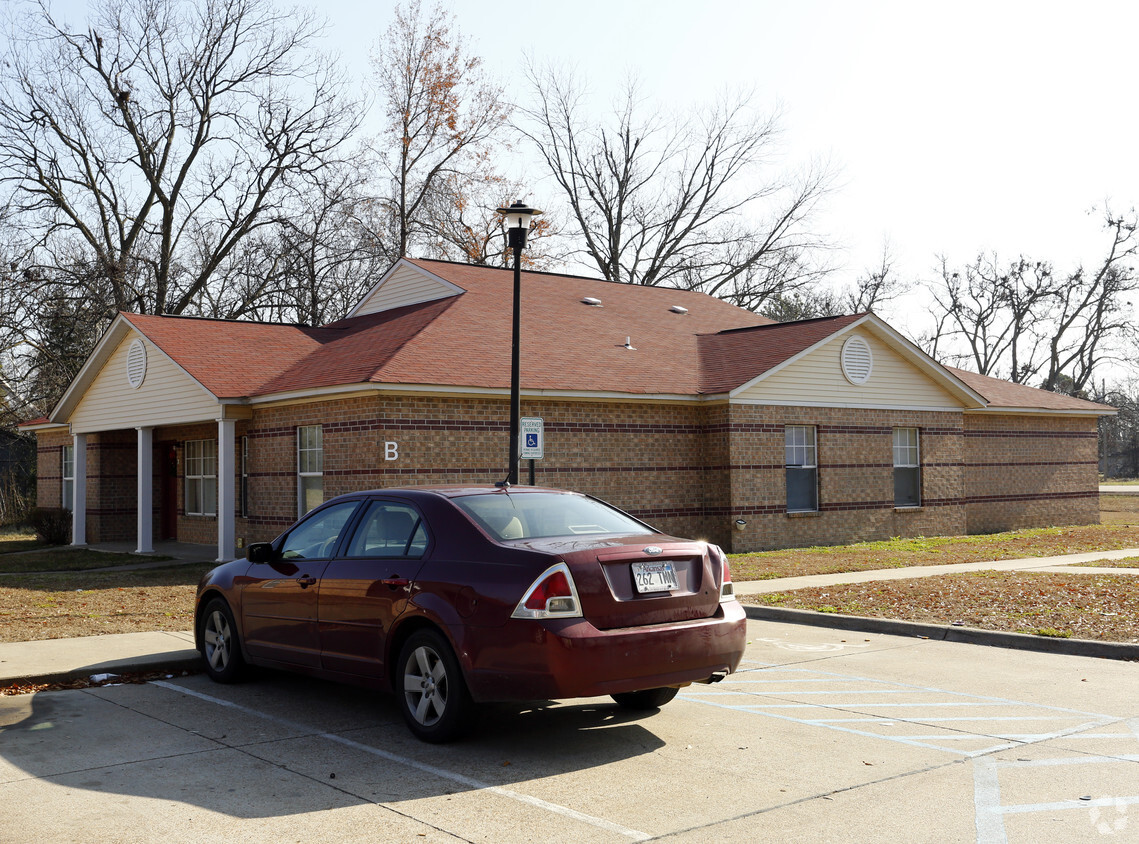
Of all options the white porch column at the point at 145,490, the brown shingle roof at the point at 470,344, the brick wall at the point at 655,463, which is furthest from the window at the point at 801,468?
the white porch column at the point at 145,490

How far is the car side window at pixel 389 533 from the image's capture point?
277 inches

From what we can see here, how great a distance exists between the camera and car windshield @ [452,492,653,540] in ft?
22.8

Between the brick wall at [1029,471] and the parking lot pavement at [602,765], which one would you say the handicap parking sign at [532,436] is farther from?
the brick wall at [1029,471]

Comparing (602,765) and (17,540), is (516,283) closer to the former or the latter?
(602,765)

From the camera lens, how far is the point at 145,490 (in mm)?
21594

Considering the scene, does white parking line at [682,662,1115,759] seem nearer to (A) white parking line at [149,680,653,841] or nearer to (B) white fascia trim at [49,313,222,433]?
(A) white parking line at [149,680,653,841]

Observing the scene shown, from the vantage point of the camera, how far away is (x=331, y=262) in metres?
39.9

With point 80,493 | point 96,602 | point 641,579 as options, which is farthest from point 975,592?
point 80,493

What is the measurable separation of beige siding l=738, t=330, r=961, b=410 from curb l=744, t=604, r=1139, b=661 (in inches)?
337

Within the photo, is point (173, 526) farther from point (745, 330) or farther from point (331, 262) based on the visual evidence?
point (331, 262)

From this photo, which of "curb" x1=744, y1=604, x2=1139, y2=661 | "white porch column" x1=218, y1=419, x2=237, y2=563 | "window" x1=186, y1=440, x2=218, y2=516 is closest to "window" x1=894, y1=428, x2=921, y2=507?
"curb" x1=744, y1=604, x2=1139, y2=661

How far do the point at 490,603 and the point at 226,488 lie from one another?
549 inches

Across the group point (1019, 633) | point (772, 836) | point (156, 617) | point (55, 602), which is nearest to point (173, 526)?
point (55, 602)

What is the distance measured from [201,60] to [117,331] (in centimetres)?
1959
